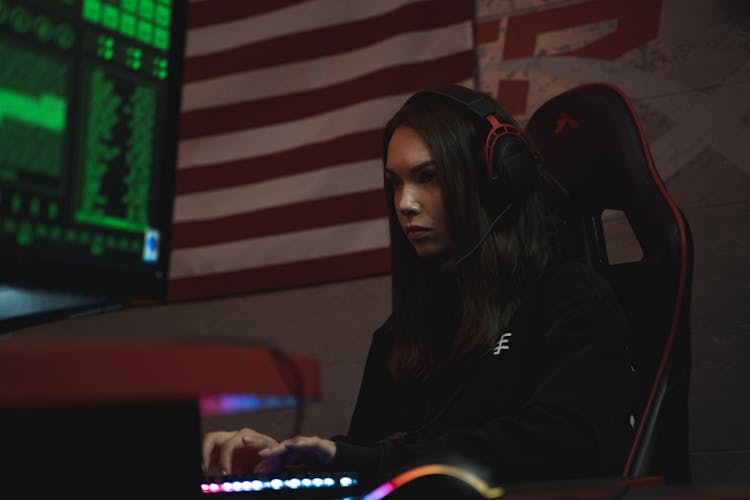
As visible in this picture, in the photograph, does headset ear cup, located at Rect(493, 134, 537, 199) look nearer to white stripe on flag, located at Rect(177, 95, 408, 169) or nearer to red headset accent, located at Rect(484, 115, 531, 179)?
red headset accent, located at Rect(484, 115, 531, 179)

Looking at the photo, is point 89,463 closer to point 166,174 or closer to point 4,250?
point 4,250

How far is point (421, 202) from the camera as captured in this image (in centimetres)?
137

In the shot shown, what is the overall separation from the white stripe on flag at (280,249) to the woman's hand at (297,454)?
113 cm

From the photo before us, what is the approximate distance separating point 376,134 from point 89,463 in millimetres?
1592

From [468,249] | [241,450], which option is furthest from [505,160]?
[241,450]

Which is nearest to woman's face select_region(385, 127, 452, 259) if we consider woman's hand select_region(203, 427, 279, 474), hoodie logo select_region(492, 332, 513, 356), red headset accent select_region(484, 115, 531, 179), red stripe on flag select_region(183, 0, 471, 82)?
red headset accent select_region(484, 115, 531, 179)

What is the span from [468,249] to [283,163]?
918mm

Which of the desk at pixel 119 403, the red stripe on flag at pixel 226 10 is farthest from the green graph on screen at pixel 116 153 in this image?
the red stripe on flag at pixel 226 10

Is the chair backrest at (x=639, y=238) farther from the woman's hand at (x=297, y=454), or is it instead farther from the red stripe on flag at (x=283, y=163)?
the red stripe on flag at (x=283, y=163)

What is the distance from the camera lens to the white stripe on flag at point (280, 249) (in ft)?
6.55

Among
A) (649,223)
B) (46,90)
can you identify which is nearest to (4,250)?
(46,90)

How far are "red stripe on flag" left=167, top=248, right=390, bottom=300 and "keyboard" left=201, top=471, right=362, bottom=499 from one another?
113cm

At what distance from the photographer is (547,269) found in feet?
4.17

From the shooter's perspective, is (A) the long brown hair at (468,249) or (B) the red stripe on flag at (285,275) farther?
(B) the red stripe on flag at (285,275)
